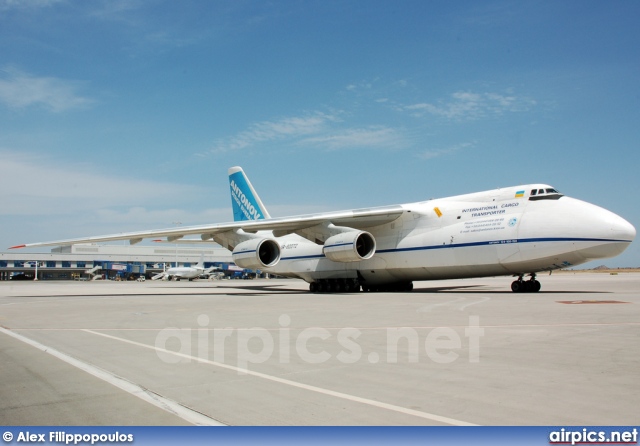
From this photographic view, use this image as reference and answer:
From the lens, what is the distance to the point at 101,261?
10350cm

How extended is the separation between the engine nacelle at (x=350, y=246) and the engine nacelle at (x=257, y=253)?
2.36m

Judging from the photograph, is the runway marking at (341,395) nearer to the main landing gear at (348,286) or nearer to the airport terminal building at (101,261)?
the main landing gear at (348,286)

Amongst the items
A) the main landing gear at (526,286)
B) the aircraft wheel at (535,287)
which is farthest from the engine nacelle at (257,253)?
the aircraft wheel at (535,287)

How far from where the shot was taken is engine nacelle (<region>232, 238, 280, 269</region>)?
24.3 metres

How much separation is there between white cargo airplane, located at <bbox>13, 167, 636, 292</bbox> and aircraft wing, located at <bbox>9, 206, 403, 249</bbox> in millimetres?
48

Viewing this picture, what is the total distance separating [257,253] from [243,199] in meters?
10.9

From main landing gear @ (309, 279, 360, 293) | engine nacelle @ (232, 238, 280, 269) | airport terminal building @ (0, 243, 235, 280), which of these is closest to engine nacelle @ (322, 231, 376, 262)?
engine nacelle @ (232, 238, 280, 269)

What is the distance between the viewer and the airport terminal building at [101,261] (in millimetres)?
95812

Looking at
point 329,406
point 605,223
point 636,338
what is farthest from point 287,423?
point 605,223

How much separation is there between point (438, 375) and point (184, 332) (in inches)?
235

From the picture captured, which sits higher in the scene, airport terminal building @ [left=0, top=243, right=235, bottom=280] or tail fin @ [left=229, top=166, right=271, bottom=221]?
tail fin @ [left=229, top=166, right=271, bottom=221]

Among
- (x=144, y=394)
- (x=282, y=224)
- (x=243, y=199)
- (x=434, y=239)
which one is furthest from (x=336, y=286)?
(x=144, y=394)

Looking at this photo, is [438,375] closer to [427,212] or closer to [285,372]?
[285,372]

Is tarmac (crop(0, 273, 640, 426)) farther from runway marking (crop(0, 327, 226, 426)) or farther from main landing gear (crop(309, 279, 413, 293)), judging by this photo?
main landing gear (crop(309, 279, 413, 293))
